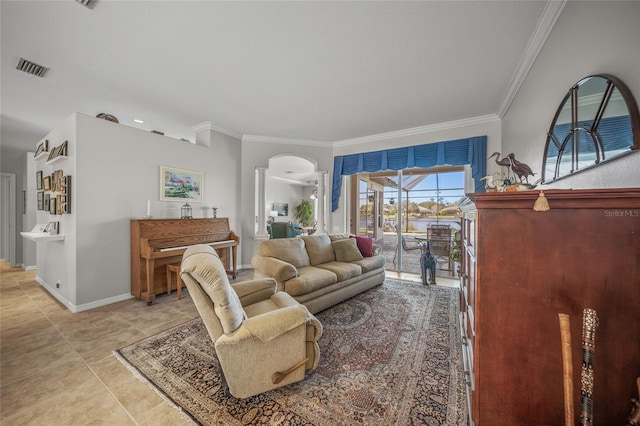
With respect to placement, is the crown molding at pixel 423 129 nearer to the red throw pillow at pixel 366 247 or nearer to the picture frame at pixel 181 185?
the red throw pillow at pixel 366 247

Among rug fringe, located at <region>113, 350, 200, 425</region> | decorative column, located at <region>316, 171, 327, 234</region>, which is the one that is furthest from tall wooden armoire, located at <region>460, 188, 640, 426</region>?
decorative column, located at <region>316, 171, 327, 234</region>

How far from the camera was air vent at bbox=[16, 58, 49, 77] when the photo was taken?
2540mm

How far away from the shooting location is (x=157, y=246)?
3.22 metres

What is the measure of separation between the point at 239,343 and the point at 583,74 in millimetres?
2800

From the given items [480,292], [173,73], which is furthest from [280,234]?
[480,292]

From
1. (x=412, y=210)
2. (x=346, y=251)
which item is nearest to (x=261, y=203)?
(x=346, y=251)

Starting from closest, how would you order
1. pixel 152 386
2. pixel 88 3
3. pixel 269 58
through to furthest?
pixel 152 386 < pixel 88 3 < pixel 269 58

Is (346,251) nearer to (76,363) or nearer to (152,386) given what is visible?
(152,386)

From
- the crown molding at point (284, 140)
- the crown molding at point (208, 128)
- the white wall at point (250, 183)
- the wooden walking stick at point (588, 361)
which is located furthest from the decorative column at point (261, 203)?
the wooden walking stick at point (588, 361)

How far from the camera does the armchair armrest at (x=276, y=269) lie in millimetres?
2648

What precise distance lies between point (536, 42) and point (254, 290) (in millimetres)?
3459

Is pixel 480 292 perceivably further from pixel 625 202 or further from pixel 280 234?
pixel 280 234

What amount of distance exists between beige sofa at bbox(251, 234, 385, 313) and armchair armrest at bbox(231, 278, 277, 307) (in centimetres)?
35

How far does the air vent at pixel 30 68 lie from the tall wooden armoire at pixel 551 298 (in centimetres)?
448
